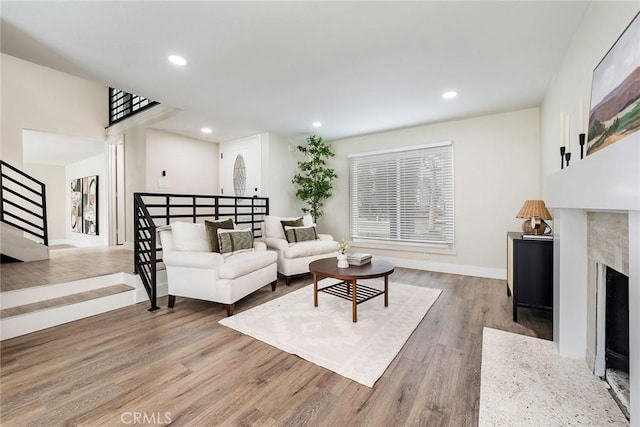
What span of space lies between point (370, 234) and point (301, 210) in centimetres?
159

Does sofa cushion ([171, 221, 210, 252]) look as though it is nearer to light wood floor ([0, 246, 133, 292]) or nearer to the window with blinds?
light wood floor ([0, 246, 133, 292])

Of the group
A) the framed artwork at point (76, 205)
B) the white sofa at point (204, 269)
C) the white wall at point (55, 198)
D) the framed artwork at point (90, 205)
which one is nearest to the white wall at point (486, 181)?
the white sofa at point (204, 269)

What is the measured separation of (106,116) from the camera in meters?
5.60

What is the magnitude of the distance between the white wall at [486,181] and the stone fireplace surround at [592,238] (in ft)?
6.89

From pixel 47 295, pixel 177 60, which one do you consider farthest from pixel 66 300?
pixel 177 60

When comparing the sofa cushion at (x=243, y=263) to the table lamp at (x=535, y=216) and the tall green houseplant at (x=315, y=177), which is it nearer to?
the tall green houseplant at (x=315, y=177)

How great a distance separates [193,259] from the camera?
110 inches

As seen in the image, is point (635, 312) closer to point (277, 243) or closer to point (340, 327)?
point (340, 327)

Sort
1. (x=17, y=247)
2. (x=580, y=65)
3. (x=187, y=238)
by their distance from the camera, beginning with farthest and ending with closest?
1. (x=17, y=247)
2. (x=187, y=238)
3. (x=580, y=65)

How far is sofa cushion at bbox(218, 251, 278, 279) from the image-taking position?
2.72 metres

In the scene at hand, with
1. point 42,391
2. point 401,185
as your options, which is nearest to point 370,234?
point 401,185

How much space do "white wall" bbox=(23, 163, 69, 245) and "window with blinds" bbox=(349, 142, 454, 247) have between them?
25.2 feet

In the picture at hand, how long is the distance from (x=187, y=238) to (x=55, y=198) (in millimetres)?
6837

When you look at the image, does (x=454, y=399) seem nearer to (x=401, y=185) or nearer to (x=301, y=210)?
(x=401, y=185)
